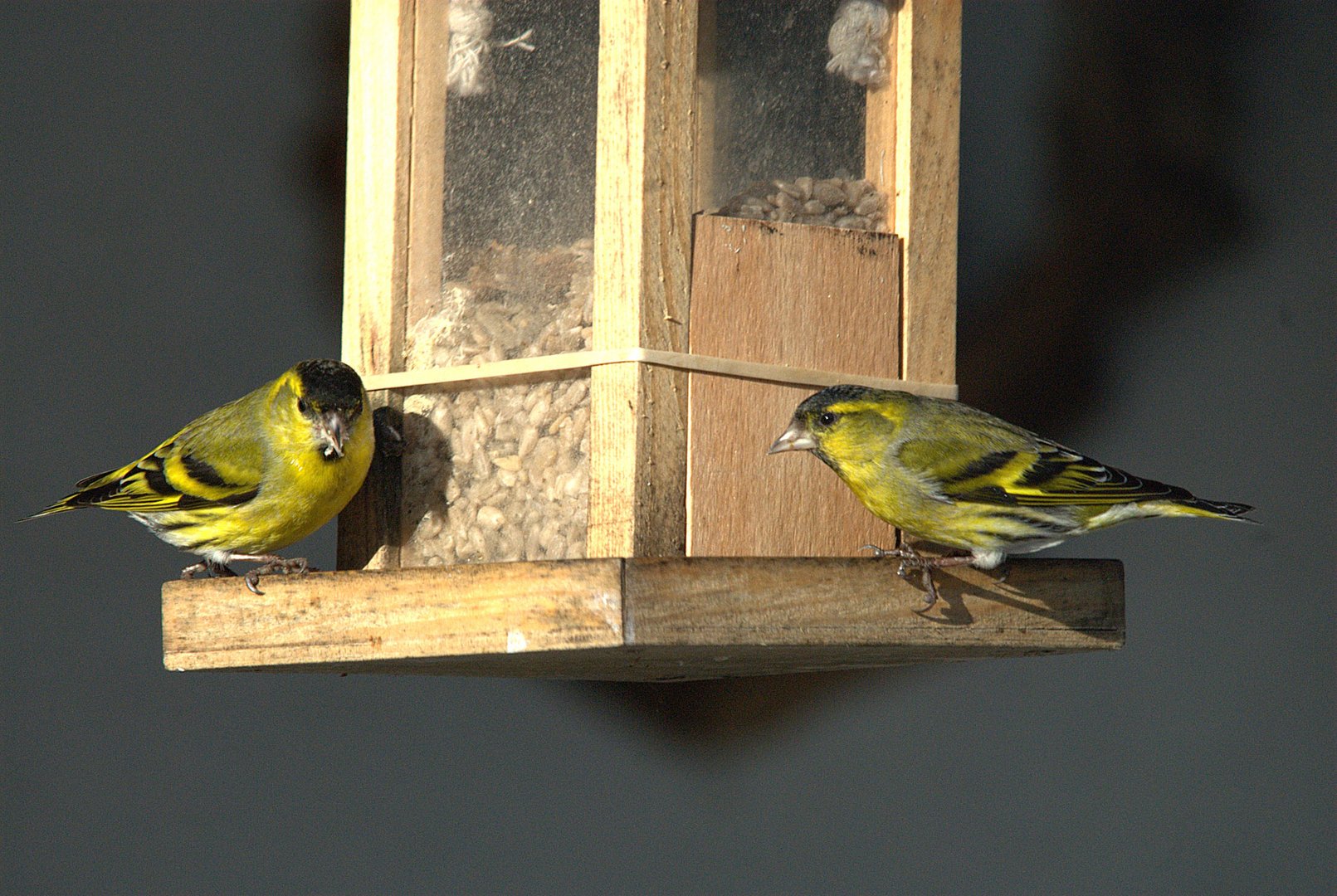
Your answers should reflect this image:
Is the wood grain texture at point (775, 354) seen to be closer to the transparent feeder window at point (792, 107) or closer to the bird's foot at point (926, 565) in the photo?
the transparent feeder window at point (792, 107)

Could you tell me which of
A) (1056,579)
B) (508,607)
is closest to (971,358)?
(1056,579)

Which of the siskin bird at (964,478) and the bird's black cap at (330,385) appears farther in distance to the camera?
the bird's black cap at (330,385)

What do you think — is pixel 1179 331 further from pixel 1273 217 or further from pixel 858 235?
pixel 858 235

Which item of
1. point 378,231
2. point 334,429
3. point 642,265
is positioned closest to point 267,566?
point 334,429

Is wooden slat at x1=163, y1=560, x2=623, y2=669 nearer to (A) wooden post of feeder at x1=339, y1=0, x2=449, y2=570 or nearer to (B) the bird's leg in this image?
(B) the bird's leg

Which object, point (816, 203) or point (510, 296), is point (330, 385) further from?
point (816, 203)

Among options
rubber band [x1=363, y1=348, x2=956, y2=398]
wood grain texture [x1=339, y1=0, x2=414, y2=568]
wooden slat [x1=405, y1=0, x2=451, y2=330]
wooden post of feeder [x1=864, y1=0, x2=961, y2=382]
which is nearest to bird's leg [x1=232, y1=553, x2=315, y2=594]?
wood grain texture [x1=339, y1=0, x2=414, y2=568]

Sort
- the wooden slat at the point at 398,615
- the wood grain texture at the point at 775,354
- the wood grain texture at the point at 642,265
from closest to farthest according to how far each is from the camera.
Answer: the wooden slat at the point at 398,615 → the wood grain texture at the point at 642,265 → the wood grain texture at the point at 775,354

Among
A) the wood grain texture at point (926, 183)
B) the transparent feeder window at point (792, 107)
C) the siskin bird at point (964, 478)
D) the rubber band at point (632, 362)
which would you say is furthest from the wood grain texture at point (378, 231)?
the wood grain texture at point (926, 183)
